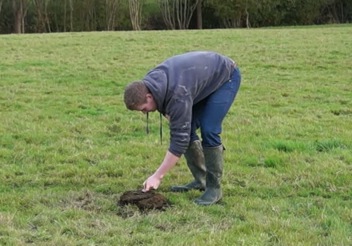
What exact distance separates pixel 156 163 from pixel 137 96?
251 centimetres

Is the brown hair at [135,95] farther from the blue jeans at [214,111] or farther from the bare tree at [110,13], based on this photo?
the bare tree at [110,13]

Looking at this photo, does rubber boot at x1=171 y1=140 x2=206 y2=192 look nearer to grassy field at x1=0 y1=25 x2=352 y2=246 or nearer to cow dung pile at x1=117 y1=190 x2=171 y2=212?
→ grassy field at x1=0 y1=25 x2=352 y2=246

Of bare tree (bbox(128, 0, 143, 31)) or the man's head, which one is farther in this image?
bare tree (bbox(128, 0, 143, 31))

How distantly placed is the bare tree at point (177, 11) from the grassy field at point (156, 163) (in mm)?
35661

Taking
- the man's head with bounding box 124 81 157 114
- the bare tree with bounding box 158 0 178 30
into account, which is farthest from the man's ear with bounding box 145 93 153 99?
the bare tree with bounding box 158 0 178 30

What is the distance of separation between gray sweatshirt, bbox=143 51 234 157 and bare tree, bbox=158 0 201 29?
1798 inches

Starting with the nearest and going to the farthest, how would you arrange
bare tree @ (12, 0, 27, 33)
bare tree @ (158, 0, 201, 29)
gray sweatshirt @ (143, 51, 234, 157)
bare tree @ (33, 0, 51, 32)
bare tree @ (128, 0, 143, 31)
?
gray sweatshirt @ (143, 51, 234, 157) < bare tree @ (12, 0, 27, 33) < bare tree @ (128, 0, 143, 31) < bare tree @ (33, 0, 51, 32) < bare tree @ (158, 0, 201, 29)

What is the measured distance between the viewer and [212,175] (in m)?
5.89

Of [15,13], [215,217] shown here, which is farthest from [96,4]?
[215,217]

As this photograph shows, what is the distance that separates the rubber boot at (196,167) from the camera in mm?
6203

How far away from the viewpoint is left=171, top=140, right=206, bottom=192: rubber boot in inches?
244

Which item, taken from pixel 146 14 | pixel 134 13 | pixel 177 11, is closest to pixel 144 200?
pixel 134 13

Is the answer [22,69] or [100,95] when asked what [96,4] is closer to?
[22,69]

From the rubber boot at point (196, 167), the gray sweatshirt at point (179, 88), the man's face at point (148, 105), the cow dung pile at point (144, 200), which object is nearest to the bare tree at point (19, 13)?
the rubber boot at point (196, 167)
